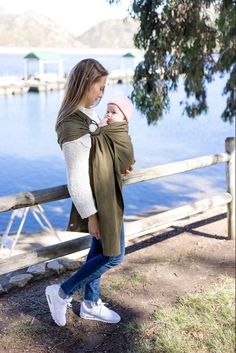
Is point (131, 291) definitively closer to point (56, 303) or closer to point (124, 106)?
point (56, 303)

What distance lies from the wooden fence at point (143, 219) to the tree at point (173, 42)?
276 cm

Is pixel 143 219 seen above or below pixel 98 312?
above

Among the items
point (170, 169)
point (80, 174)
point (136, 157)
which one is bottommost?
point (136, 157)

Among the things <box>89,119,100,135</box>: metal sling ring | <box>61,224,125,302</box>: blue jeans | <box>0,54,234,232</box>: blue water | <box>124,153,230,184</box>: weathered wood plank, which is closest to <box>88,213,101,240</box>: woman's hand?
<box>61,224,125,302</box>: blue jeans

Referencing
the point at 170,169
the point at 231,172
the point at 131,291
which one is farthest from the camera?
the point at 231,172

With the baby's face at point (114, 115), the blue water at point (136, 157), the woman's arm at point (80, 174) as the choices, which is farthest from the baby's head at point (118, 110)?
the blue water at point (136, 157)

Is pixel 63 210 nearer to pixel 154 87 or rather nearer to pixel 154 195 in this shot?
pixel 154 195

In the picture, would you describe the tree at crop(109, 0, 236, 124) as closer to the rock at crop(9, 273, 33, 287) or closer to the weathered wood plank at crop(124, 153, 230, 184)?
the weathered wood plank at crop(124, 153, 230, 184)

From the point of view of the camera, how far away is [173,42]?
7281 mm

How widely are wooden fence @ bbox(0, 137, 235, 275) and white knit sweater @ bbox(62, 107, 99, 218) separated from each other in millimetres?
585

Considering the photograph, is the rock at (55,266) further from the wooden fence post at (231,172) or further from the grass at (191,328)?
the wooden fence post at (231,172)

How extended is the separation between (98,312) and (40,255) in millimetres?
514

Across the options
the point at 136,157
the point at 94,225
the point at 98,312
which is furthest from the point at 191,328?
the point at 136,157

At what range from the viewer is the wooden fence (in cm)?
310
